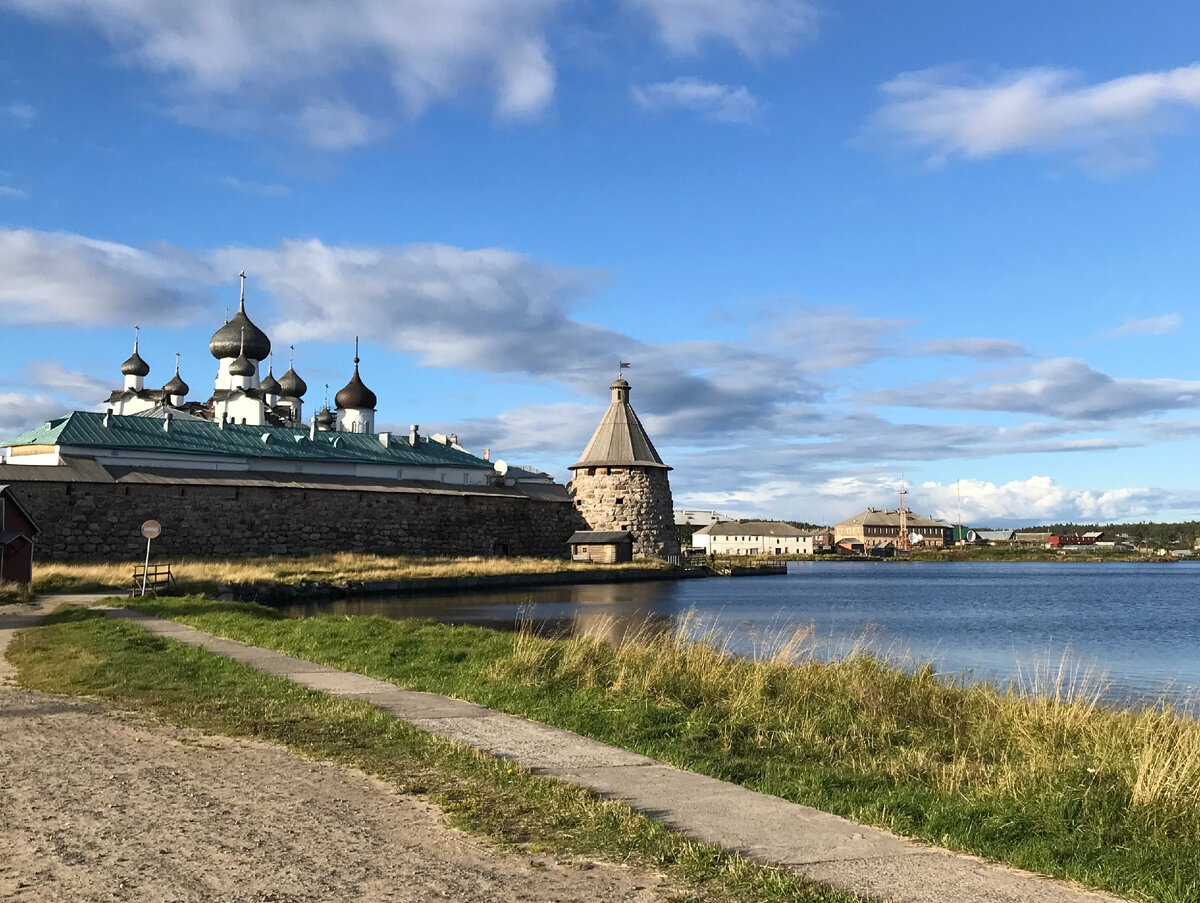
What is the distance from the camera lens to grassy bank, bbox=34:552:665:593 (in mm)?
23453

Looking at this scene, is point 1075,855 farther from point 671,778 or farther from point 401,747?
point 401,747

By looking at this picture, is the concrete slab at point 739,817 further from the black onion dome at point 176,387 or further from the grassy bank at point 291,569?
the black onion dome at point 176,387

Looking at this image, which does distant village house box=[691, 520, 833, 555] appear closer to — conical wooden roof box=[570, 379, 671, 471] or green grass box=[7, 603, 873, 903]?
conical wooden roof box=[570, 379, 671, 471]

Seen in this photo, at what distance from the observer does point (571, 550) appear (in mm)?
46062

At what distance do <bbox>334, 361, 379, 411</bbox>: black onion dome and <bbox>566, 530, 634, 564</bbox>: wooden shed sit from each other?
40.4 ft

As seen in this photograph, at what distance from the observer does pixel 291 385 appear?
5209cm

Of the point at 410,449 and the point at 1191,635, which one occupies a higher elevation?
the point at 410,449

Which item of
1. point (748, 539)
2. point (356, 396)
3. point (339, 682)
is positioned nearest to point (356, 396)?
point (356, 396)

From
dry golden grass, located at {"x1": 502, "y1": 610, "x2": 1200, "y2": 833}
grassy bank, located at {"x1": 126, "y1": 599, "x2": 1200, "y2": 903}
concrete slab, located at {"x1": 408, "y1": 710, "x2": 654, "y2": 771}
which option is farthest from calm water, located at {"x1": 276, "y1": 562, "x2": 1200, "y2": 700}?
concrete slab, located at {"x1": 408, "y1": 710, "x2": 654, "y2": 771}

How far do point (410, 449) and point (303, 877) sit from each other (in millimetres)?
43880

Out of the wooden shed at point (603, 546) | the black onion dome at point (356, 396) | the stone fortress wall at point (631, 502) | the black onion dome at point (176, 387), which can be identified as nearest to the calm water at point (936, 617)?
the wooden shed at point (603, 546)

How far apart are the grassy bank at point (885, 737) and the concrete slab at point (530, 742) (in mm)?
271

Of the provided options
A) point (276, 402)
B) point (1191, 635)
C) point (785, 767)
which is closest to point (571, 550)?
point (276, 402)

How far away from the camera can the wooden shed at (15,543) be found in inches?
832
